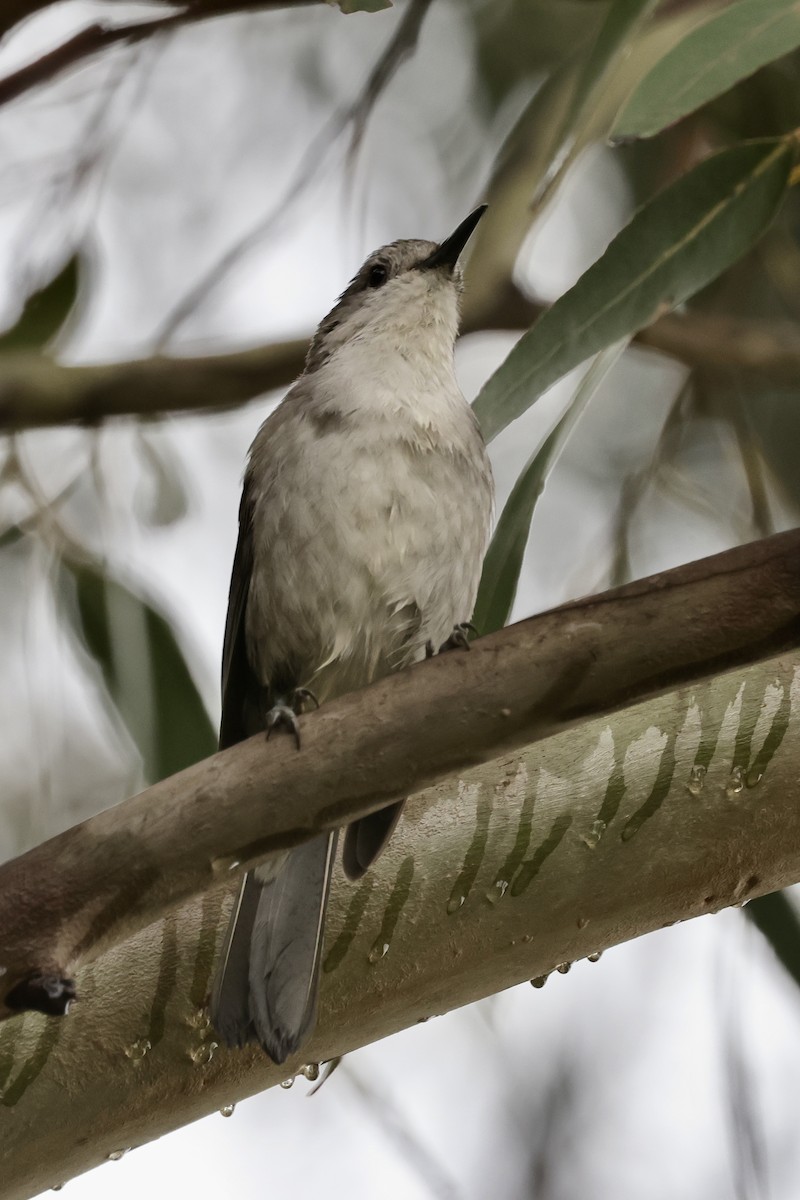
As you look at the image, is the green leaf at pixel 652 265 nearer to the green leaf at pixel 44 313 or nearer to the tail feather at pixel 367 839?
the tail feather at pixel 367 839

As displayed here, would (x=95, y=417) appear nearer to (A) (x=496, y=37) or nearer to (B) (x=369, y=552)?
(B) (x=369, y=552)

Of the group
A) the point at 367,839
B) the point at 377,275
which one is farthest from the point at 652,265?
the point at 377,275

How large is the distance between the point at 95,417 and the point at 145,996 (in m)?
1.18

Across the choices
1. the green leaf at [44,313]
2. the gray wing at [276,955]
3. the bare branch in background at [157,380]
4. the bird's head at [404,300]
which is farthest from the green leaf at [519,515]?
the green leaf at [44,313]

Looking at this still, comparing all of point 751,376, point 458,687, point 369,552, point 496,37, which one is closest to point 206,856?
point 458,687

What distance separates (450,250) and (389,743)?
1433mm

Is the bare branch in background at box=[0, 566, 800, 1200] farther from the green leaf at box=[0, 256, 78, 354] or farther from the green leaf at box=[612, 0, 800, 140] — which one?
the green leaf at box=[0, 256, 78, 354]

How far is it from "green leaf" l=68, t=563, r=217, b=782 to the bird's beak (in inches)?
29.6

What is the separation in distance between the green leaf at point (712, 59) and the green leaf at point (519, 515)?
24cm

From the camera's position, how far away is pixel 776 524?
2.78 meters

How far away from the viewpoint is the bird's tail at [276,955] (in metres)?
1.41

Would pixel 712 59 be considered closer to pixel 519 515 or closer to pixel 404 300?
pixel 519 515

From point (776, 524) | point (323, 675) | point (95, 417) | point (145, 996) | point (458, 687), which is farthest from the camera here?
point (776, 524)

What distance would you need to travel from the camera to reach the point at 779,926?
5.99ft
